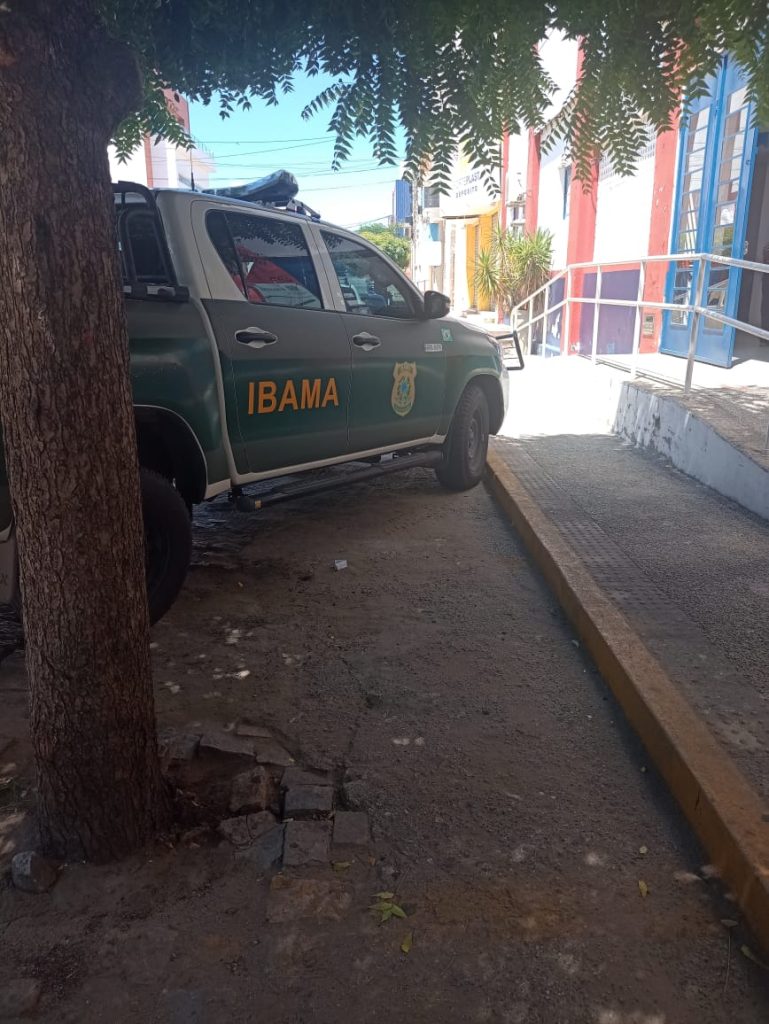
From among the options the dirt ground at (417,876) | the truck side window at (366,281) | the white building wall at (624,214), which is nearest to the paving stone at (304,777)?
the dirt ground at (417,876)

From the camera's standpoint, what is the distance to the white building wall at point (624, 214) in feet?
39.4

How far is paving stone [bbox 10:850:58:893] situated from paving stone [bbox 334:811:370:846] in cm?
84

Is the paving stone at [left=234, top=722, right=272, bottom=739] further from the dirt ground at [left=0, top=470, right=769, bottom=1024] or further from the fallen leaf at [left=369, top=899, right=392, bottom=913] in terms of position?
the fallen leaf at [left=369, top=899, right=392, bottom=913]

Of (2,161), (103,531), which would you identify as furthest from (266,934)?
(2,161)

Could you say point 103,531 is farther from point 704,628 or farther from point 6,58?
point 704,628

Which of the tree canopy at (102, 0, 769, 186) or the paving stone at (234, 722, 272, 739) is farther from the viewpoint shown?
the paving stone at (234, 722, 272, 739)

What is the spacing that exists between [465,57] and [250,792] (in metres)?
2.51

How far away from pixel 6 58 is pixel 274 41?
1.28 metres

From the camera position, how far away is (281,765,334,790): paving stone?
2.90 m

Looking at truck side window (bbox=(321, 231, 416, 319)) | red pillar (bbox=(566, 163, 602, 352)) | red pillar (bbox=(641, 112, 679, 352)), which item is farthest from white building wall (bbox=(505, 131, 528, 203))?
truck side window (bbox=(321, 231, 416, 319))

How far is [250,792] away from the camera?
2803mm

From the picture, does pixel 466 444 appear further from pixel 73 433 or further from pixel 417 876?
pixel 73 433

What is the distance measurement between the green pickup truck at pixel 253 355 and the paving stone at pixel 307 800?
1.53 m

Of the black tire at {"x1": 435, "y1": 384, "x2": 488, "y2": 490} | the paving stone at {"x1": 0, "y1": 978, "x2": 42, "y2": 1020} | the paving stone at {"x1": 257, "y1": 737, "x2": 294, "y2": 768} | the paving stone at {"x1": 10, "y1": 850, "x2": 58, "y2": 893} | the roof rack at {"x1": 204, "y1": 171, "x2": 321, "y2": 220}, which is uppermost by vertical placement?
the roof rack at {"x1": 204, "y1": 171, "x2": 321, "y2": 220}
